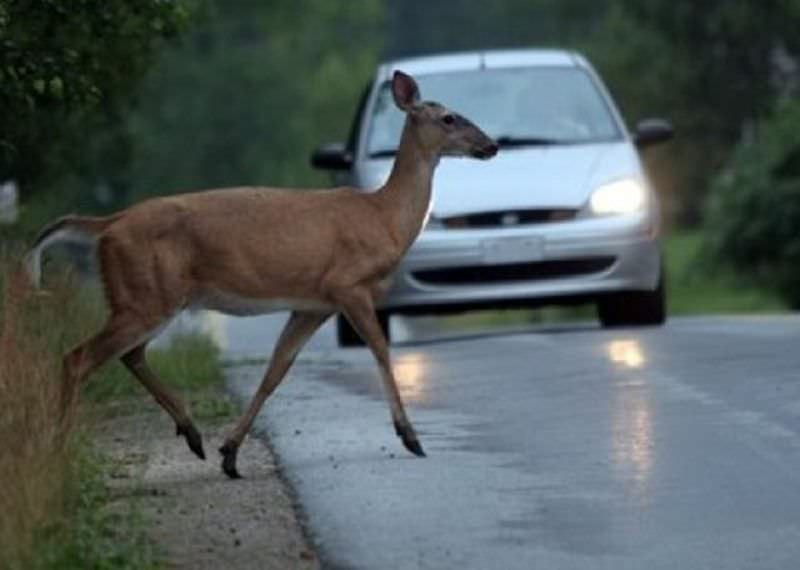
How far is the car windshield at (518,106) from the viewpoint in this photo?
20719 millimetres

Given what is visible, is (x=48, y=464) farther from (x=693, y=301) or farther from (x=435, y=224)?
(x=693, y=301)

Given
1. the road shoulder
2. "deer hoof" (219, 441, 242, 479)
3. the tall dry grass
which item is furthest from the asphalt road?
the tall dry grass

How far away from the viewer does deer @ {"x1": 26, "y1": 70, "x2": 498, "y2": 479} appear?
513 inches

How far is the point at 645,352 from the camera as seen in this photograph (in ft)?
56.9

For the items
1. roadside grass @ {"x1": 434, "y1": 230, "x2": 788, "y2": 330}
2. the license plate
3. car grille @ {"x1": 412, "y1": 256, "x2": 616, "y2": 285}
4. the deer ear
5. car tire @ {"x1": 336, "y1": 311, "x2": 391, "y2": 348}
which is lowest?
roadside grass @ {"x1": 434, "y1": 230, "x2": 788, "y2": 330}

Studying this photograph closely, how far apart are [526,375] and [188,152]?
6044cm

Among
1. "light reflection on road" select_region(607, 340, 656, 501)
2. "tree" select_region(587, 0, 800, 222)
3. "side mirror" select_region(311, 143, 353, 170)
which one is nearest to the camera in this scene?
"light reflection on road" select_region(607, 340, 656, 501)

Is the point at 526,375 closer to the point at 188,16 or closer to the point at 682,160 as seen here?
the point at 188,16

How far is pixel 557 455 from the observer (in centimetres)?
1295

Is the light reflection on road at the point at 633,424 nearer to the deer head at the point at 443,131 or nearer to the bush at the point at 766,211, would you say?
the deer head at the point at 443,131

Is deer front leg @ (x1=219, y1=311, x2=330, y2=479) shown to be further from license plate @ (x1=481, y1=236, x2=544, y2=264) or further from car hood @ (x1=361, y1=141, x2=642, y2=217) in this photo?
license plate @ (x1=481, y1=236, x2=544, y2=264)

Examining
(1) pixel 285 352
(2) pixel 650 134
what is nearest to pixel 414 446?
(1) pixel 285 352

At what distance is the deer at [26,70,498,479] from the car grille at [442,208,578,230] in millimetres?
5776

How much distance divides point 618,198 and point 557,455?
7.12m
